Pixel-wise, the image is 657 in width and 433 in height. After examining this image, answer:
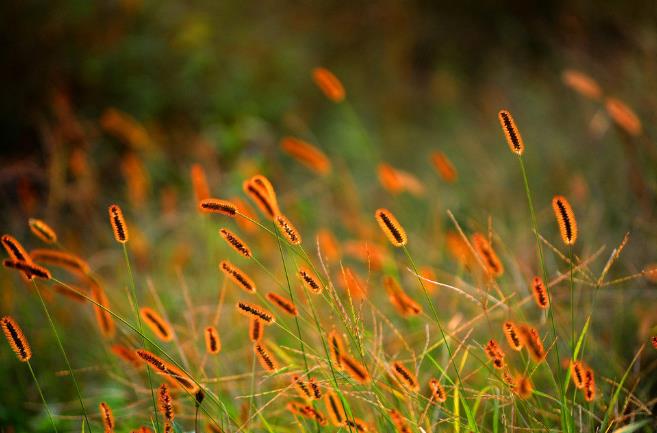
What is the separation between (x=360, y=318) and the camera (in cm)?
118

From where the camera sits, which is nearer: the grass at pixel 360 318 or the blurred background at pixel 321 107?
the grass at pixel 360 318

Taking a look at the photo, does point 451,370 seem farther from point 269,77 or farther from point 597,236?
point 269,77

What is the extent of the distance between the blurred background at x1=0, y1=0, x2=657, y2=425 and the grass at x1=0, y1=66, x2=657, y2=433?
60mm

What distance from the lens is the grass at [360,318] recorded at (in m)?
1.19

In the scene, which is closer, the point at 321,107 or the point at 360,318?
the point at 360,318

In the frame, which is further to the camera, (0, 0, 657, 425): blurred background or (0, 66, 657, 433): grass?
(0, 0, 657, 425): blurred background

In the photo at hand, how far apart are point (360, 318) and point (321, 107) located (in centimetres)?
424

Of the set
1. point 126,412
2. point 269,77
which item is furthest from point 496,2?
point 126,412

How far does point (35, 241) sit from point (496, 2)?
157 inches

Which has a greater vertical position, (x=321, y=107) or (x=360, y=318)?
(x=360, y=318)

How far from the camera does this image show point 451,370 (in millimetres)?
1812

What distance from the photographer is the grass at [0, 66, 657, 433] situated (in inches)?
46.7

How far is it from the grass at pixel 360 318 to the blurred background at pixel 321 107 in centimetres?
6

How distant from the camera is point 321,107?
527 centimetres
